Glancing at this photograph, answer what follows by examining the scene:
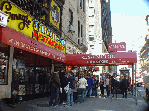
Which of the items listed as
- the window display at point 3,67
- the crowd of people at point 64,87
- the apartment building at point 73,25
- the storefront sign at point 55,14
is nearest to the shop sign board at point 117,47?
the crowd of people at point 64,87

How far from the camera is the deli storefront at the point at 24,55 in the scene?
8.45m

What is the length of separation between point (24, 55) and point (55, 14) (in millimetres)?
5452

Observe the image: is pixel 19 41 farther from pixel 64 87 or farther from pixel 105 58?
pixel 105 58

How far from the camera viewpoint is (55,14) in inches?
630

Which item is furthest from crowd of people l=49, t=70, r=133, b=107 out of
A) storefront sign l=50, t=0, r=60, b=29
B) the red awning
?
storefront sign l=50, t=0, r=60, b=29

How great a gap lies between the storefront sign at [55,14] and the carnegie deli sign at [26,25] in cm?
216

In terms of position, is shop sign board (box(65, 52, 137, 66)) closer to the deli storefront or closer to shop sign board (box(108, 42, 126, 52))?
shop sign board (box(108, 42, 126, 52))

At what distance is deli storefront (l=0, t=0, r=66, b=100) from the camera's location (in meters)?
8.45

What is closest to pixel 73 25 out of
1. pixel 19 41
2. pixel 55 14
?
pixel 55 14

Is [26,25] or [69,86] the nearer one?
A: [26,25]

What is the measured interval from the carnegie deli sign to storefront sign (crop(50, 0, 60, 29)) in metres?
2.16

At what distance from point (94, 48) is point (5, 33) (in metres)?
49.0

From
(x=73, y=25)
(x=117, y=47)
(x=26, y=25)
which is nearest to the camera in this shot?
(x=26, y=25)

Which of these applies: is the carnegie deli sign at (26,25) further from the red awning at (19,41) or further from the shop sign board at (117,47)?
the shop sign board at (117,47)
